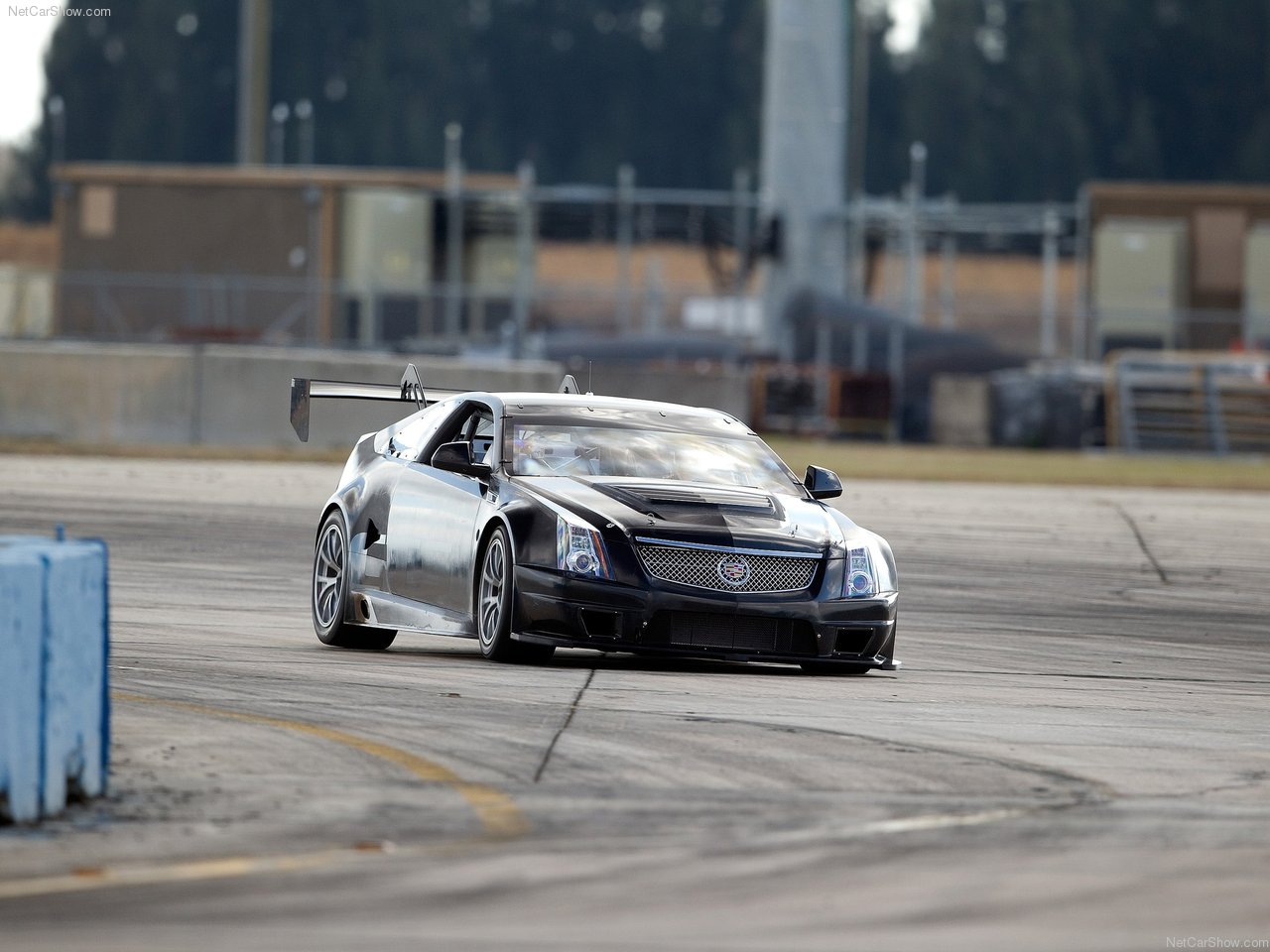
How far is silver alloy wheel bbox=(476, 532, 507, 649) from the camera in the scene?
37.6 ft

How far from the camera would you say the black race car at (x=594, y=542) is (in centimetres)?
1120

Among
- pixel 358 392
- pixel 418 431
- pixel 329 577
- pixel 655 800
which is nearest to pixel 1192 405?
pixel 358 392

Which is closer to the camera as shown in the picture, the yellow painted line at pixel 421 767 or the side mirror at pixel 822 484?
the yellow painted line at pixel 421 767

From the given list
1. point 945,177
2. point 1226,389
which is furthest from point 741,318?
point 945,177

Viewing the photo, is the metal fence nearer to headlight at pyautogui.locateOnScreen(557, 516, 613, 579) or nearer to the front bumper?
the front bumper

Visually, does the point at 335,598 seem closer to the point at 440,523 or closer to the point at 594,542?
the point at 440,523

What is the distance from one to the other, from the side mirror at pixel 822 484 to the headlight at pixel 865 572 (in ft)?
1.75


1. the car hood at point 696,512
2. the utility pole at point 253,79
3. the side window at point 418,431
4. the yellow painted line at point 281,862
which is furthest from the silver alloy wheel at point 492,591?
the utility pole at point 253,79

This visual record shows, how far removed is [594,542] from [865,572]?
4.43 ft

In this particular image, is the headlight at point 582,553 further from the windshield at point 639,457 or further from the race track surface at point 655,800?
the windshield at point 639,457

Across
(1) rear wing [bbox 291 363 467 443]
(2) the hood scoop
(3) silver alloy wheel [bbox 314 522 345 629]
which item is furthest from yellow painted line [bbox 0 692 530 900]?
(1) rear wing [bbox 291 363 467 443]

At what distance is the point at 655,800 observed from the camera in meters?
7.57

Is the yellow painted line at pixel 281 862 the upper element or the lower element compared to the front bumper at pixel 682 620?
lower

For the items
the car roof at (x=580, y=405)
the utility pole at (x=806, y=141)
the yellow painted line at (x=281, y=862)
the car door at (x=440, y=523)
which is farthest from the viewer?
the utility pole at (x=806, y=141)
